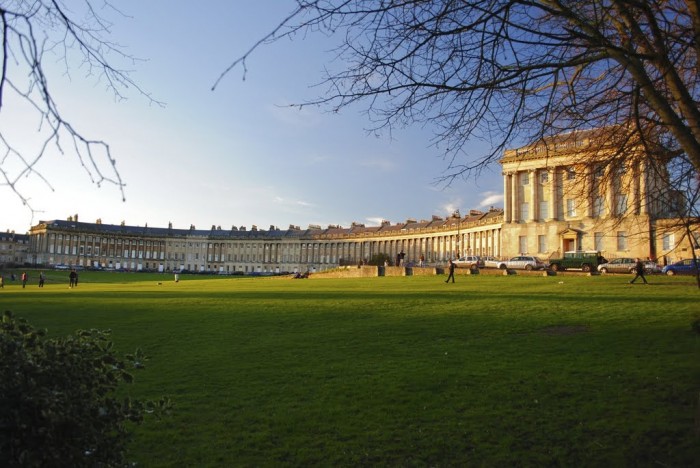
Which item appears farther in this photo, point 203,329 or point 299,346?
point 203,329

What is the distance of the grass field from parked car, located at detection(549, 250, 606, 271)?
28898mm

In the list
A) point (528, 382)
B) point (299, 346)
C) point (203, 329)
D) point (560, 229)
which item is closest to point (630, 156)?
point (528, 382)

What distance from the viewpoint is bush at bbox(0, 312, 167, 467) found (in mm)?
3279

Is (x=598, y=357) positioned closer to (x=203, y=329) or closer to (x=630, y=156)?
(x=630, y=156)

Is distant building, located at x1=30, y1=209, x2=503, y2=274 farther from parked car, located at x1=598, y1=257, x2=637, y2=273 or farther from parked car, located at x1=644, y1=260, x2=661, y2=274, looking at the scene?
parked car, located at x1=644, y1=260, x2=661, y2=274

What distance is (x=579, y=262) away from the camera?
46250mm

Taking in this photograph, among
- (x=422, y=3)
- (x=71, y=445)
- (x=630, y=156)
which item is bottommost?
(x=71, y=445)

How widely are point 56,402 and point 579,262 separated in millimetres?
48158

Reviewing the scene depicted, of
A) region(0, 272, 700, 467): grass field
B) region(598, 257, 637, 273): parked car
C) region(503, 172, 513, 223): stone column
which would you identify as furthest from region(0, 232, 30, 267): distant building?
region(0, 272, 700, 467): grass field

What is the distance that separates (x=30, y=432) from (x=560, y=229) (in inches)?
2642

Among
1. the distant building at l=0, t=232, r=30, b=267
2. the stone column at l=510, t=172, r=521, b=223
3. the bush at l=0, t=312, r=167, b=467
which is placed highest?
the stone column at l=510, t=172, r=521, b=223

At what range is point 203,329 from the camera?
16.4m

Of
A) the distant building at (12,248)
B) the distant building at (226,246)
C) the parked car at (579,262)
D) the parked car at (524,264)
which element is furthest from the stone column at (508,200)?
the distant building at (12,248)

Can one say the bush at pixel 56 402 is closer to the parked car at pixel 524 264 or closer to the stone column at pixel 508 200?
the parked car at pixel 524 264
